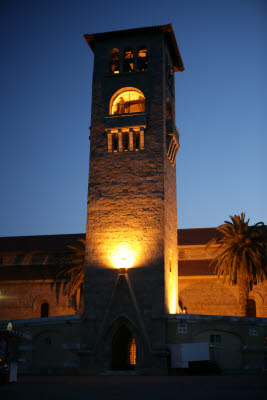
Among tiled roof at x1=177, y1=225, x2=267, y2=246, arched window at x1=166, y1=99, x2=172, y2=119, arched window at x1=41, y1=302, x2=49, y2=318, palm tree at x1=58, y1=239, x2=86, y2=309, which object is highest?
arched window at x1=166, y1=99, x2=172, y2=119

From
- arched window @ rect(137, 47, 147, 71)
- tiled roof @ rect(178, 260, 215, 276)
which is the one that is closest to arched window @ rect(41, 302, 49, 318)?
tiled roof @ rect(178, 260, 215, 276)

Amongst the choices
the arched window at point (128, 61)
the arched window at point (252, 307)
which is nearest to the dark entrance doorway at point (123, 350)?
the arched window at point (252, 307)

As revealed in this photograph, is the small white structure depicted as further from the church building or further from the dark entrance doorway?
the dark entrance doorway

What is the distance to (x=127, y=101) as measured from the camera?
1559 inches

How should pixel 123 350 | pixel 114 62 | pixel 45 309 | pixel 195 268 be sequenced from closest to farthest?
pixel 123 350 < pixel 114 62 < pixel 195 268 < pixel 45 309

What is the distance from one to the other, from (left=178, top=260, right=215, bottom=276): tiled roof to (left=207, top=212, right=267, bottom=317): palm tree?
11.6 feet

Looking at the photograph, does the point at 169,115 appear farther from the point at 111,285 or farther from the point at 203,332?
the point at 203,332

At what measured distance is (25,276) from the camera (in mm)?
46656

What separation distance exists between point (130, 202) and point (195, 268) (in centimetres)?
1390

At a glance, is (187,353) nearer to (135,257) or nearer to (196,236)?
(135,257)

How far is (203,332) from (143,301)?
450 centimetres

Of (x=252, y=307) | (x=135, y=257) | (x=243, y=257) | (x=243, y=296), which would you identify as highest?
(x=243, y=257)

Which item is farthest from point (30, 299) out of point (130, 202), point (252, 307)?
point (252, 307)

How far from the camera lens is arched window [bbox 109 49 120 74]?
126ft
